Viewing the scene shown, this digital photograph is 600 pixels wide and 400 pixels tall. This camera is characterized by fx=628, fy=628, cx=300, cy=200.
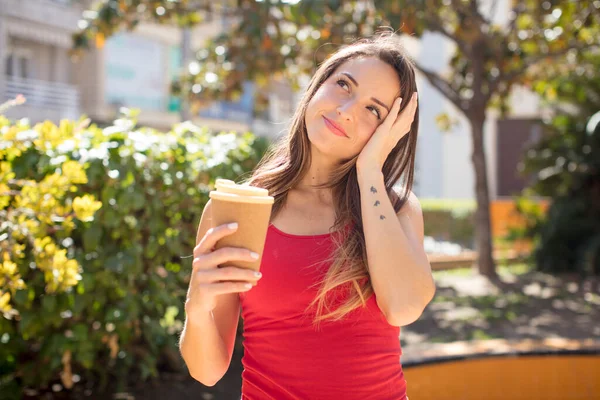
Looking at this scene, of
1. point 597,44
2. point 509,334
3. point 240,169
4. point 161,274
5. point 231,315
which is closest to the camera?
point 231,315

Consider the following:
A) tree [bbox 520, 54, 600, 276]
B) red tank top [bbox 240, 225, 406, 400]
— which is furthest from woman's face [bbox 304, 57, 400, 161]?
tree [bbox 520, 54, 600, 276]

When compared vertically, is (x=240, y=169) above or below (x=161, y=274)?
above

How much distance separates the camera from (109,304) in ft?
11.0

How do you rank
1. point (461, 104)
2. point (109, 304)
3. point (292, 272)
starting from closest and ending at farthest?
point (292, 272)
point (109, 304)
point (461, 104)

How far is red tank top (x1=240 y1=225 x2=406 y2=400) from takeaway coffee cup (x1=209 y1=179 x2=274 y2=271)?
37 cm

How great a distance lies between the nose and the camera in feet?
5.33

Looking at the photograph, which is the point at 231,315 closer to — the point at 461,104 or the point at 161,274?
the point at 161,274

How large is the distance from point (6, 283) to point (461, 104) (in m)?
7.35

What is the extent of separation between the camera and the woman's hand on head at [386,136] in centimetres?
163

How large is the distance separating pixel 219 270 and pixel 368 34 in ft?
21.0

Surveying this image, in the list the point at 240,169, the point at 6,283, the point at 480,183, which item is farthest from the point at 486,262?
the point at 6,283

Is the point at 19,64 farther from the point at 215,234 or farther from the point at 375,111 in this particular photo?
the point at 215,234

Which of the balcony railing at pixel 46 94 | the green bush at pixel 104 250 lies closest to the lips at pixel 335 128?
the green bush at pixel 104 250

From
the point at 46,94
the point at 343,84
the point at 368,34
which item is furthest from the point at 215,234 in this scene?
the point at 46,94
